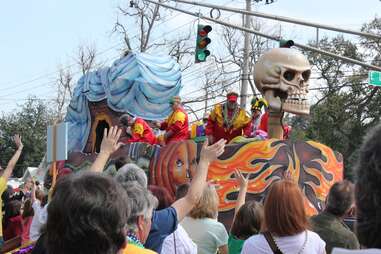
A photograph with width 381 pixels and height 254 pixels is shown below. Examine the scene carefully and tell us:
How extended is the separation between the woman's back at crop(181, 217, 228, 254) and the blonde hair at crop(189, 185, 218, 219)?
4 centimetres

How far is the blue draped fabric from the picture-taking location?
589 inches

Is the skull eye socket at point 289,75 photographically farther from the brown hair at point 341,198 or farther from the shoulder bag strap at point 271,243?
the shoulder bag strap at point 271,243

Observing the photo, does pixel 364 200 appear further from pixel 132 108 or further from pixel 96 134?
pixel 96 134

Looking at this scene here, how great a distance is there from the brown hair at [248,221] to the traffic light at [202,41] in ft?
29.7

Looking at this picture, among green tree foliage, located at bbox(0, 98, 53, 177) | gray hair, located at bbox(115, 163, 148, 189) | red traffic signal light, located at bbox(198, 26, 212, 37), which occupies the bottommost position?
green tree foliage, located at bbox(0, 98, 53, 177)

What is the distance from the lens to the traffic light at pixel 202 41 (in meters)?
13.6

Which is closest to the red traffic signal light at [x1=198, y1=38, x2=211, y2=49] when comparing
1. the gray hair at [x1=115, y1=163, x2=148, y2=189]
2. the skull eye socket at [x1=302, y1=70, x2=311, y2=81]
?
the skull eye socket at [x1=302, y1=70, x2=311, y2=81]

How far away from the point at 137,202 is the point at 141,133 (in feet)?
32.4

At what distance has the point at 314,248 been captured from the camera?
379 centimetres

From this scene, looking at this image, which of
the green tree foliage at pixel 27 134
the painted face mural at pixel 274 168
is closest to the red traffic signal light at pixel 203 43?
the painted face mural at pixel 274 168

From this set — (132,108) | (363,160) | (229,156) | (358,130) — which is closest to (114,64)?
(132,108)

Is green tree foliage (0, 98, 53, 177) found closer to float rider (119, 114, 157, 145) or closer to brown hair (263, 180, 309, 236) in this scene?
float rider (119, 114, 157, 145)

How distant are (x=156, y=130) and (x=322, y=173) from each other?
5.58 meters

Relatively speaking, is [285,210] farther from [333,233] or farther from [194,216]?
[194,216]
